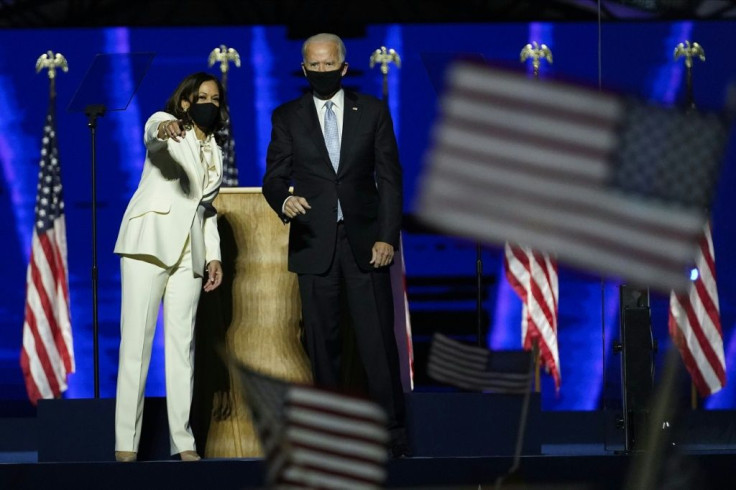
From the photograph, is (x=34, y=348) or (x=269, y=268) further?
(x=34, y=348)

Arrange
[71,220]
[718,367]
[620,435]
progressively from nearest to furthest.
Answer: [620,435] → [718,367] → [71,220]

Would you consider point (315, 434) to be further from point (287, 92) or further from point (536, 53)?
point (287, 92)

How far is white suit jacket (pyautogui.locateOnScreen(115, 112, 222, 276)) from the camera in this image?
11.9 feet

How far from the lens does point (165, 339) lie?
371cm

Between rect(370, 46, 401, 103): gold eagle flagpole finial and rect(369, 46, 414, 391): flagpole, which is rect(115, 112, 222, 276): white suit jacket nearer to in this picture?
rect(369, 46, 414, 391): flagpole

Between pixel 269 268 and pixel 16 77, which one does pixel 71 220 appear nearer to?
pixel 16 77

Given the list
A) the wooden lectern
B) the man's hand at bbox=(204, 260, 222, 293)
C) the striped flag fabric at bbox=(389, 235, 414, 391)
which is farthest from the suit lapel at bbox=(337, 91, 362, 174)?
the striped flag fabric at bbox=(389, 235, 414, 391)

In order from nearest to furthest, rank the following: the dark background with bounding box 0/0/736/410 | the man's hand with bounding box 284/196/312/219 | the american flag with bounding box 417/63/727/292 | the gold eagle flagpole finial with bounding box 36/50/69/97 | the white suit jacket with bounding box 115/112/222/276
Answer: the american flag with bounding box 417/63/727/292
the man's hand with bounding box 284/196/312/219
the white suit jacket with bounding box 115/112/222/276
the gold eagle flagpole finial with bounding box 36/50/69/97
the dark background with bounding box 0/0/736/410

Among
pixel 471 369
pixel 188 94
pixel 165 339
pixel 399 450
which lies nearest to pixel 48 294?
pixel 165 339

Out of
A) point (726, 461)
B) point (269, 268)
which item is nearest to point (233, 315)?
point (269, 268)

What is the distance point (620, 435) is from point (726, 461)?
1.90 ft

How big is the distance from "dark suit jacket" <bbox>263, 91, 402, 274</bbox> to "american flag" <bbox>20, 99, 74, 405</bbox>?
266cm

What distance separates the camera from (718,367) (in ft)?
20.0

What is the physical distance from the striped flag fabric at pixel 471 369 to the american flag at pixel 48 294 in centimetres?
543
